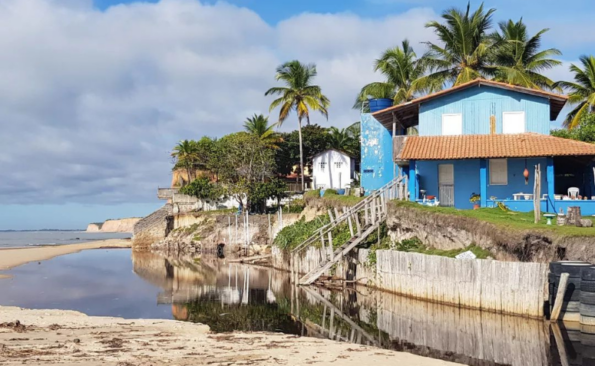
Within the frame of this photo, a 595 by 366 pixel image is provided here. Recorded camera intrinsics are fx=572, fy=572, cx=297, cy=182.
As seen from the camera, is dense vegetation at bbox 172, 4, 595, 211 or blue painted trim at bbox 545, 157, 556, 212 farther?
dense vegetation at bbox 172, 4, 595, 211

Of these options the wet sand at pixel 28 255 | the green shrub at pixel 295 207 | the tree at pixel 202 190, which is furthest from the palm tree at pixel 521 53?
the wet sand at pixel 28 255

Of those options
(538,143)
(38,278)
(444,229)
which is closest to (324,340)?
(444,229)

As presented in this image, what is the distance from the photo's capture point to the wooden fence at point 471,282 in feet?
66.1

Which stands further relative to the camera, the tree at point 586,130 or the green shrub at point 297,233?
the tree at point 586,130

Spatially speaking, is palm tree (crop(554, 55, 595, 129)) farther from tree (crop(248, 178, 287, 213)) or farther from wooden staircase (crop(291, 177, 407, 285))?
tree (crop(248, 178, 287, 213))

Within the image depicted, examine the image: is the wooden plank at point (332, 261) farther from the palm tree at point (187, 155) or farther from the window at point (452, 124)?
the palm tree at point (187, 155)

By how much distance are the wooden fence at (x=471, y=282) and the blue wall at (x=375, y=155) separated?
1537cm

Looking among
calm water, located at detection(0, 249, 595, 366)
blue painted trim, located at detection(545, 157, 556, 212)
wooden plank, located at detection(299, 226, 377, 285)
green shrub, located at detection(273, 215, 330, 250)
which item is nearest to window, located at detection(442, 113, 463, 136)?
blue painted trim, located at detection(545, 157, 556, 212)

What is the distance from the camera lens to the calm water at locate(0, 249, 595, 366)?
58.4 ft

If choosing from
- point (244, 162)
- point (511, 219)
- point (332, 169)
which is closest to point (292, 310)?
point (511, 219)

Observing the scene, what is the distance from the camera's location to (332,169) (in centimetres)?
6556

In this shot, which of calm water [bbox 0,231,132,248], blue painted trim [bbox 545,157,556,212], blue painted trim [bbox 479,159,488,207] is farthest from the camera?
calm water [bbox 0,231,132,248]

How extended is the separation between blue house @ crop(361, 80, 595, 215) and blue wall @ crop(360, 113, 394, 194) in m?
5.57

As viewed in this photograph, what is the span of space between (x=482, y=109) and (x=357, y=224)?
1100 centimetres
